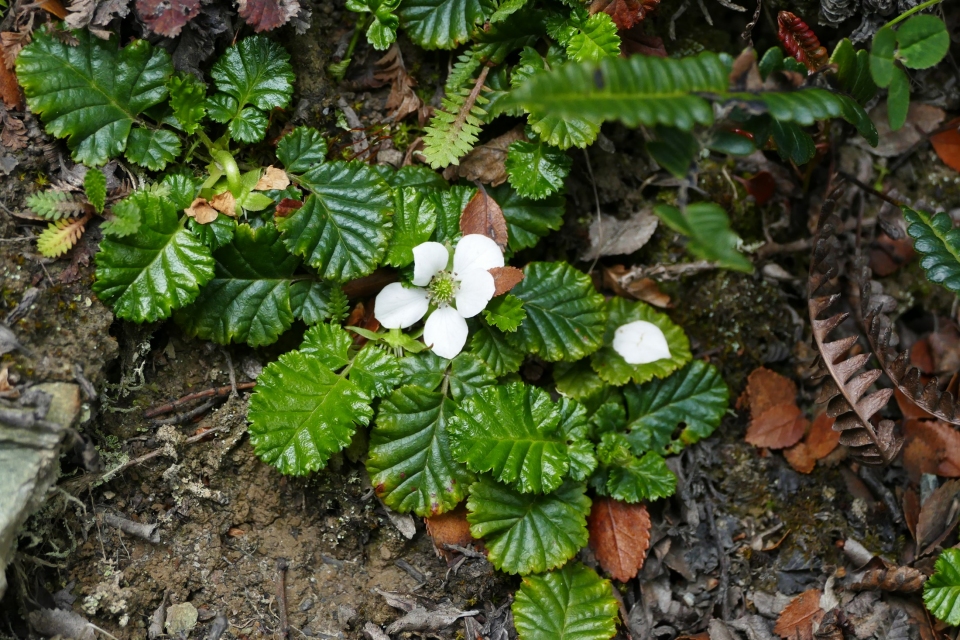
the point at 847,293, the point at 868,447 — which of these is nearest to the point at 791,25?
the point at 847,293

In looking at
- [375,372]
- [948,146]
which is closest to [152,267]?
[375,372]

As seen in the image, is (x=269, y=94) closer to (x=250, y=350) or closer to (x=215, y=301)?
(x=215, y=301)

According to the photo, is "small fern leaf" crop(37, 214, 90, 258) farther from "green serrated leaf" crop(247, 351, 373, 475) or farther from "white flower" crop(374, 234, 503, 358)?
"white flower" crop(374, 234, 503, 358)

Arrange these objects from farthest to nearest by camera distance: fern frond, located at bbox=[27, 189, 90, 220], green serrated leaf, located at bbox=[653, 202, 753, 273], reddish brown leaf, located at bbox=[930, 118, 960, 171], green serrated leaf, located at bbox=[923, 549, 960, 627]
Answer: reddish brown leaf, located at bbox=[930, 118, 960, 171]
green serrated leaf, located at bbox=[923, 549, 960, 627]
fern frond, located at bbox=[27, 189, 90, 220]
green serrated leaf, located at bbox=[653, 202, 753, 273]

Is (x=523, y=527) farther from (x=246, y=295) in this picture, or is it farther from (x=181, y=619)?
(x=246, y=295)

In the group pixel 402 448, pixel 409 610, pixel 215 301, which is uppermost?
pixel 215 301

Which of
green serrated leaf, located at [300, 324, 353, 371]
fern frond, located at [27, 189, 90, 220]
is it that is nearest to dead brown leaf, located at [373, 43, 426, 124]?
green serrated leaf, located at [300, 324, 353, 371]
